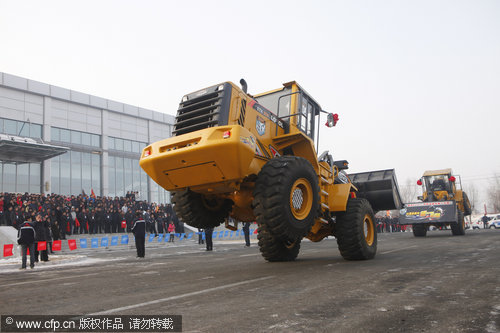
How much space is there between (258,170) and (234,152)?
91 cm

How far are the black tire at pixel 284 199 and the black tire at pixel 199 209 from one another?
66.1 inches

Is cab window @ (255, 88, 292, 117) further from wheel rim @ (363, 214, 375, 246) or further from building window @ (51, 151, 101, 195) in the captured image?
building window @ (51, 151, 101, 195)

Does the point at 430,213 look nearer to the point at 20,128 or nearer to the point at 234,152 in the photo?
the point at 234,152

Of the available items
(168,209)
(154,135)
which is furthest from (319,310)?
(154,135)

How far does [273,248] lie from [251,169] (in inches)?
132

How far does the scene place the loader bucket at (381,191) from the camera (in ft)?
38.8

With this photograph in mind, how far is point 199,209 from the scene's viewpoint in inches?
309

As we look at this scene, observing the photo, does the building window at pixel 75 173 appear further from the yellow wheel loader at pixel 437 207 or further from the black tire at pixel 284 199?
the black tire at pixel 284 199

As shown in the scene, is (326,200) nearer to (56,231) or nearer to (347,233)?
(347,233)

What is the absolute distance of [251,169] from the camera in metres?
6.74

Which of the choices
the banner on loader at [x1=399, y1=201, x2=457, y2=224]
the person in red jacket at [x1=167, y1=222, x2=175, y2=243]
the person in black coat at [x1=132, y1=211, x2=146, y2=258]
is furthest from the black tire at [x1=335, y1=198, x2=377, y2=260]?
the person in red jacket at [x1=167, y1=222, x2=175, y2=243]

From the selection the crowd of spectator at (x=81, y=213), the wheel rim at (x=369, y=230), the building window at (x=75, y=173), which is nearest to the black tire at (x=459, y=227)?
the wheel rim at (x=369, y=230)

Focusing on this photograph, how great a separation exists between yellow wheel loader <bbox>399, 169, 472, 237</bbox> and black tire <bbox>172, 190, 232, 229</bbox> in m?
13.7

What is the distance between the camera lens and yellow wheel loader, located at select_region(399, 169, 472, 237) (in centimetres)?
1980
